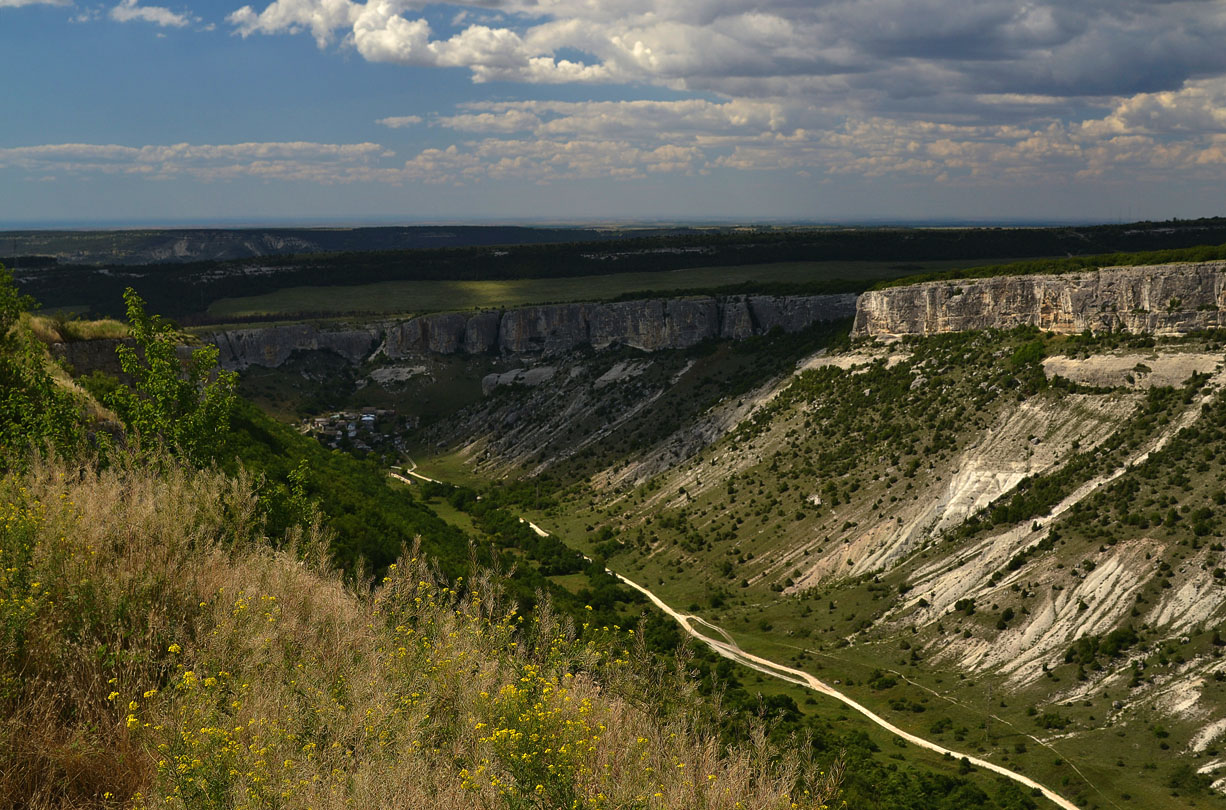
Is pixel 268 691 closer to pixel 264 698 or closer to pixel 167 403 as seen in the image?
pixel 264 698

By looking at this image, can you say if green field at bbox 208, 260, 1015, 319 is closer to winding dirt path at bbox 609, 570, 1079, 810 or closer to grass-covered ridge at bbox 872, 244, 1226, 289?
grass-covered ridge at bbox 872, 244, 1226, 289

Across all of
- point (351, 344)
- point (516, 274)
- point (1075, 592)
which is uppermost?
point (516, 274)

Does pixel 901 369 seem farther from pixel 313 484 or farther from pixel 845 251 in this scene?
pixel 845 251

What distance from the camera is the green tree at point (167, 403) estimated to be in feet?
72.1

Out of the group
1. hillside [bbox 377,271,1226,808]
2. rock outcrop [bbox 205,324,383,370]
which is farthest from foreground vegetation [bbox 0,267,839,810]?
rock outcrop [bbox 205,324,383,370]

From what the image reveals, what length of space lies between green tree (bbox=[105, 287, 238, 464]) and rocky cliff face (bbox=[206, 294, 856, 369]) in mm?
100936

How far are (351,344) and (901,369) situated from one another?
94.0 metres

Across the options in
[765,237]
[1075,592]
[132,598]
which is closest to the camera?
[132,598]

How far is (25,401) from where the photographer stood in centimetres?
1978

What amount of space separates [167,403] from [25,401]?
345cm

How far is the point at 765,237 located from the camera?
191 meters

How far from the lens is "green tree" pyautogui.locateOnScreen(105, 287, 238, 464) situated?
22.0m

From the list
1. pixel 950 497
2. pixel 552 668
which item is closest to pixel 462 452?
pixel 950 497

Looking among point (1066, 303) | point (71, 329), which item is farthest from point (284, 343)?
point (1066, 303)
